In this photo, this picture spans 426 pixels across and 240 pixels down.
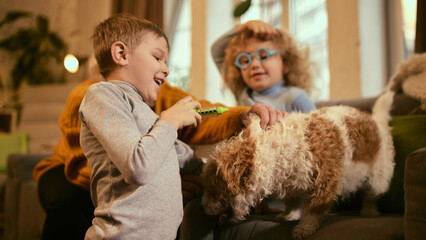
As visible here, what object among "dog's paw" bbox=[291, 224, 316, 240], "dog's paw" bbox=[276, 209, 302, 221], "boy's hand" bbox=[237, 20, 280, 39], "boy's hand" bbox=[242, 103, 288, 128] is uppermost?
"boy's hand" bbox=[237, 20, 280, 39]

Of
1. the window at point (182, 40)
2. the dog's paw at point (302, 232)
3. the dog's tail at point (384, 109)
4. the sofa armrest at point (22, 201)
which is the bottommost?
the sofa armrest at point (22, 201)

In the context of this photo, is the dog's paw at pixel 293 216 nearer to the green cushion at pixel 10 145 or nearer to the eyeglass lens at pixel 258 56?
the eyeglass lens at pixel 258 56

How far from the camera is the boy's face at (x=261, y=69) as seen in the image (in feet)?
5.32

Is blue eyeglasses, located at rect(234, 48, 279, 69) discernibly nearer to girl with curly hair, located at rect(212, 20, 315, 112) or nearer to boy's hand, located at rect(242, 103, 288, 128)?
girl with curly hair, located at rect(212, 20, 315, 112)

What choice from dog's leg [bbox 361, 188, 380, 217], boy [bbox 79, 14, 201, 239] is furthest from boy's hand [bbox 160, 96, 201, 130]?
dog's leg [bbox 361, 188, 380, 217]

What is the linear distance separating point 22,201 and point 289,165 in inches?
69.5

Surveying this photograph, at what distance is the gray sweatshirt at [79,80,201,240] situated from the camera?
0.78 meters

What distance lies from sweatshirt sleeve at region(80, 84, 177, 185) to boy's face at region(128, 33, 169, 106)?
90mm

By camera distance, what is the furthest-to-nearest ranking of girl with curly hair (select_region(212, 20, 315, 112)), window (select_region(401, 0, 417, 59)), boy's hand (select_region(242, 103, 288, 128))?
window (select_region(401, 0, 417, 59))
girl with curly hair (select_region(212, 20, 315, 112))
boy's hand (select_region(242, 103, 288, 128))

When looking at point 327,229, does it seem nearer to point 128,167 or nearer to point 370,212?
point 370,212

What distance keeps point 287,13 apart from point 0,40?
16.6 feet

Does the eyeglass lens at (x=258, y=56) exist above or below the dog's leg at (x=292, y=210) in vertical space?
above

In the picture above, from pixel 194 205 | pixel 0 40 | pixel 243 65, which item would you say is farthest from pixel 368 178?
pixel 0 40

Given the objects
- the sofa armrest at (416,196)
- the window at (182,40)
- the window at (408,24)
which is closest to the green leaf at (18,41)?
the window at (182,40)
